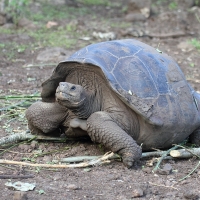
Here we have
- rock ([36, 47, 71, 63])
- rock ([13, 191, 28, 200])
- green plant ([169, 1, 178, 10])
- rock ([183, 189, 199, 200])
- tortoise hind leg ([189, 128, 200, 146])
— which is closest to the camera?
rock ([13, 191, 28, 200])

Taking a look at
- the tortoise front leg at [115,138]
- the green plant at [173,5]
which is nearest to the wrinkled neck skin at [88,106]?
the tortoise front leg at [115,138]

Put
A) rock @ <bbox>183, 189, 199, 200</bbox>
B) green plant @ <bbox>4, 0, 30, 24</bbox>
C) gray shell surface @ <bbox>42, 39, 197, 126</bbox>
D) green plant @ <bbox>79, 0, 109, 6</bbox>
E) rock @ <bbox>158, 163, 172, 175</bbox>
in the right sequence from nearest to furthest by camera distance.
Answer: rock @ <bbox>183, 189, 199, 200</bbox> → rock @ <bbox>158, 163, 172, 175</bbox> → gray shell surface @ <bbox>42, 39, 197, 126</bbox> → green plant @ <bbox>4, 0, 30, 24</bbox> → green plant @ <bbox>79, 0, 109, 6</bbox>

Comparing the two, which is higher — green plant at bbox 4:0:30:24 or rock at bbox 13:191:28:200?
green plant at bbox 4:0:30:24

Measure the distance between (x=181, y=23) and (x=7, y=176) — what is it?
7.19 metres

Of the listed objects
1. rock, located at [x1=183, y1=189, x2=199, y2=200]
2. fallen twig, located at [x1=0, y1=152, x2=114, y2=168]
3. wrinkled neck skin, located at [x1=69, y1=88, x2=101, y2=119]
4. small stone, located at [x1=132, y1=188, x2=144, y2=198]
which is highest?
wrinkled neck skin, located at [x1=69, y1=88, x2=101, y2=119]

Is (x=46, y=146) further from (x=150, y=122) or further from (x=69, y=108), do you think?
(x=150, y=122)

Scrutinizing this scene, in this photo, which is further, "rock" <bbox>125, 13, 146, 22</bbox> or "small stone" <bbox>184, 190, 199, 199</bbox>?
"rock" <bbox>125, 13, 146, 22</bbox>

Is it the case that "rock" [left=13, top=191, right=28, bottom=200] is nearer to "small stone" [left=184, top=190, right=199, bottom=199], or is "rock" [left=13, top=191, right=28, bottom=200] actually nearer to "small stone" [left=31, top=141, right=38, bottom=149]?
"small stone" [left=184, top=190, right=199, bottom=199]

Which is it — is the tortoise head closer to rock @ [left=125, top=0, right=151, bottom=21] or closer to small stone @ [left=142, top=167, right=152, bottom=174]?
small stone @ [left=142, top=167, right=152, bottom=174]

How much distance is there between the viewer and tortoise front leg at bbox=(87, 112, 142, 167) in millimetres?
3660

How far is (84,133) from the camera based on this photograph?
4008mm

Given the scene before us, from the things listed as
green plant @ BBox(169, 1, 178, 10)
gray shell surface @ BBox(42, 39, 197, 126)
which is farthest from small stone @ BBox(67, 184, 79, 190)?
green plant @ BBox(169, 1, 178, 10)

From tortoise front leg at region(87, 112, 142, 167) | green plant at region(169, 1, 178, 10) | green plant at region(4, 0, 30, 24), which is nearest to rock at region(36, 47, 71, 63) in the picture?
green plant at region(4, 0, 30, 24)

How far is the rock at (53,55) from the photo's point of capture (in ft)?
23.9
